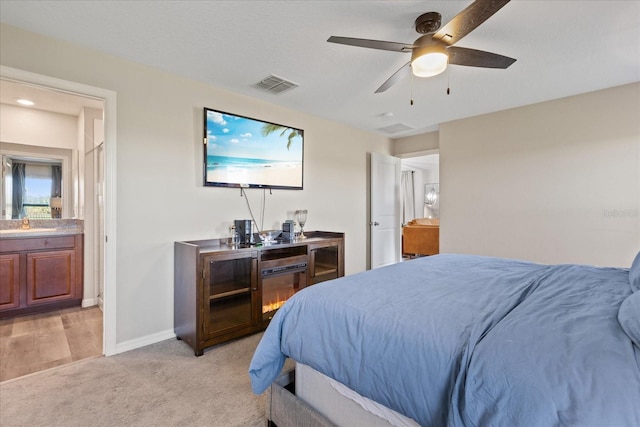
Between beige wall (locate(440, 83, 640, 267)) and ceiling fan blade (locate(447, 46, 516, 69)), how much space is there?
6.92 feet

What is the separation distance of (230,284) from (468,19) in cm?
257

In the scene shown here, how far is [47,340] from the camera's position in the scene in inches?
106

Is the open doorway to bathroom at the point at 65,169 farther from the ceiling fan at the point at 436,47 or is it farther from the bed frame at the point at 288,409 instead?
the ceiling fan at the point at 436,47

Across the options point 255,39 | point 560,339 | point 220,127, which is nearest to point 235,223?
point 220,127

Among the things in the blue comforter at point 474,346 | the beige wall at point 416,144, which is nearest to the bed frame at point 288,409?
the blue comforter at point 474,346

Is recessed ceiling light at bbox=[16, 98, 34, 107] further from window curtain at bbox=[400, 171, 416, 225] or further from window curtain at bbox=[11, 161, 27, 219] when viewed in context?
window curtain at bbox=[400, 171, 416, 225]

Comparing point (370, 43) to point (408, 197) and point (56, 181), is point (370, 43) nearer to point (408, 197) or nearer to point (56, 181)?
point (56, 181)

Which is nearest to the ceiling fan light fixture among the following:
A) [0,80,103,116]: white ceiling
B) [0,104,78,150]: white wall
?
[0,80,103,116]: white ceiling

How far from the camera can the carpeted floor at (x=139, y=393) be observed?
67.0 inches

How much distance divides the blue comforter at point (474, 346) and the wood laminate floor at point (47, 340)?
2.08m

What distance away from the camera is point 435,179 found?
31.3 feet

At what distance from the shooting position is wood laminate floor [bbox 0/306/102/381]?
2299 mm

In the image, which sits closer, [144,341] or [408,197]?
[144,341]

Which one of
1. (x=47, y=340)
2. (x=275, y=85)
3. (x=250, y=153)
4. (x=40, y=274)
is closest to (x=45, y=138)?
(x=40, y=274)
